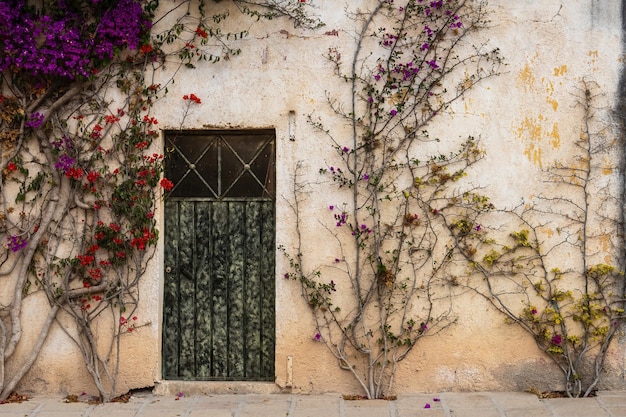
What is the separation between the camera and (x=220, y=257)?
5812 mm

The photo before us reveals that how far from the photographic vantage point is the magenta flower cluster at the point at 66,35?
18.0ft

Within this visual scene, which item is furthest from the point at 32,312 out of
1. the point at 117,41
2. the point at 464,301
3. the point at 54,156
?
the point at 464,301

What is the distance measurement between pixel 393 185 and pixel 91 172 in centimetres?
241

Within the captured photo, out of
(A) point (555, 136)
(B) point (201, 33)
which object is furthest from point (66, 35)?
(A) point (555, 136)

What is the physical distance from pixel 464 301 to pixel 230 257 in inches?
75.3

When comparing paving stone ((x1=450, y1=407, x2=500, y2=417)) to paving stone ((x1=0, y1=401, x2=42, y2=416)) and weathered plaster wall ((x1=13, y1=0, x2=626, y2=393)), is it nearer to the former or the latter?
weathered plaster wall ((x1=13, y1=0, x2=626, y2=393))

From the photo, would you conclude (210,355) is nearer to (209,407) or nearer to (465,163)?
(209,407)

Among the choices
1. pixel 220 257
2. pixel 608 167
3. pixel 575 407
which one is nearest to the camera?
pixel 575 407

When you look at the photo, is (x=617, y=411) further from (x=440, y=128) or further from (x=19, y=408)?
(x=19, y=408)

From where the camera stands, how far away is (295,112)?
5.64m

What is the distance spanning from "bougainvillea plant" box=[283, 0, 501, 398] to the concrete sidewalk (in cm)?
36

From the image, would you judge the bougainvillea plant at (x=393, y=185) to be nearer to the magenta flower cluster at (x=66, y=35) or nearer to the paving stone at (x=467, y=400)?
the paving stone at (x=467, y=400)

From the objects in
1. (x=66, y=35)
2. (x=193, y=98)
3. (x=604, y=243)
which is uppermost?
(x=66, y=35)

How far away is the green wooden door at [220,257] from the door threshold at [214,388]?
96 millimetres
